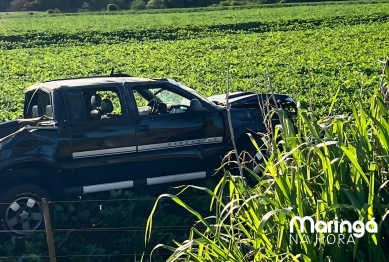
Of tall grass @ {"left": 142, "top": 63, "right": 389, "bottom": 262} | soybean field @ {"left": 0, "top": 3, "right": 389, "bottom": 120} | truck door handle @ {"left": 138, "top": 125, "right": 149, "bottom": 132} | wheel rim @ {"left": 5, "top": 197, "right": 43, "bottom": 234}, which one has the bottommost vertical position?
soybean field @ {"left": 0, "top": 3, "right": 389, "bottom": 120}

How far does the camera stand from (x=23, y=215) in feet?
22.5

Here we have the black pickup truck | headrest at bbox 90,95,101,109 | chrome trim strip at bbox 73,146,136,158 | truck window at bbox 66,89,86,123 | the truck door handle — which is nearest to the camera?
the black pickup truck

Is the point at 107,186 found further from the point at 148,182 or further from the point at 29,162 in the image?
the point at 29,162

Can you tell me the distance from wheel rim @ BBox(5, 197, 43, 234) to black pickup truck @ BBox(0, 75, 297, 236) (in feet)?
0.03

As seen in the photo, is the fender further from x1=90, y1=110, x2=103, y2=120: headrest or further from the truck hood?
x1=90, y1=110, x2=103, y2=120: headrest

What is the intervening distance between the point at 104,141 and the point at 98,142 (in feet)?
0.24

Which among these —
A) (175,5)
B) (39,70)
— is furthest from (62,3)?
(39,70)

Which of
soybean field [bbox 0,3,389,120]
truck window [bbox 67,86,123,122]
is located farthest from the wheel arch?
soybean field [bbox 0,3,389,120]

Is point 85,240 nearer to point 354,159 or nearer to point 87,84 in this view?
point 87,84

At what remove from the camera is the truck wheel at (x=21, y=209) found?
6.78 meters

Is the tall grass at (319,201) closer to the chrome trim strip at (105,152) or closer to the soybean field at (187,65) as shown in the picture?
the soybean field at (187,65)

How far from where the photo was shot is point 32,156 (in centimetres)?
695

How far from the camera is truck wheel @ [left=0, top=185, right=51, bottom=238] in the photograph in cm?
678

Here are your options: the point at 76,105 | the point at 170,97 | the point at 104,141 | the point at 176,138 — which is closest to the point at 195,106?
the point at 176,138
